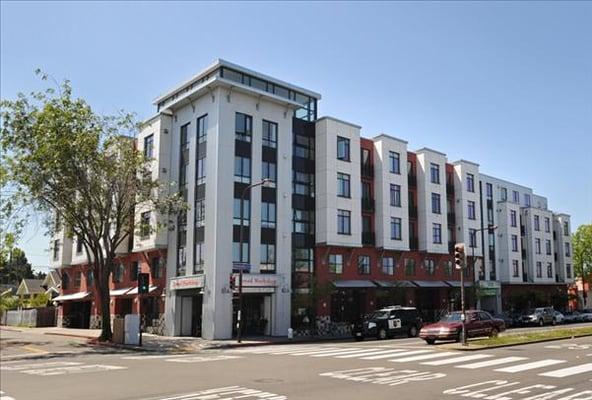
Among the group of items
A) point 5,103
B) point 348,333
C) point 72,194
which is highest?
point 5,103

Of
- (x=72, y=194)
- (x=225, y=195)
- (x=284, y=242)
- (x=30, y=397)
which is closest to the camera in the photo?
(x=30, y=397)

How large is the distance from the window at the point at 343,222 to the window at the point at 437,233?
37.5ft

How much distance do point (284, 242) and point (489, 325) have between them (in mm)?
16342

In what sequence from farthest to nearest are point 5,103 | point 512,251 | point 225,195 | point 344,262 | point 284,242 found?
point 512,251 < point 344,262 < point 284,242 < point 225,195 < point 5,103

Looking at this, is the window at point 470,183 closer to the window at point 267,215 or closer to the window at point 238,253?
the window at point 267,215

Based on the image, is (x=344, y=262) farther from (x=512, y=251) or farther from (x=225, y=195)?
(x=512, y=251)

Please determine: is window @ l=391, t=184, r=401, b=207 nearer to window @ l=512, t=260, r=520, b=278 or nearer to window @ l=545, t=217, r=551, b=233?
window @ l=512, t=260, r=520, b=278

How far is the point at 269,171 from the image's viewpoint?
41.7 metres

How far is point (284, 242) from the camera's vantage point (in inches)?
1629

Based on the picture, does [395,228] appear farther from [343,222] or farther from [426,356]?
[426,356]

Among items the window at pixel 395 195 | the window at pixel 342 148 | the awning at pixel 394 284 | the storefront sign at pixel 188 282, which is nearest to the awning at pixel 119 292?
the storefront sign at pixel 188 282

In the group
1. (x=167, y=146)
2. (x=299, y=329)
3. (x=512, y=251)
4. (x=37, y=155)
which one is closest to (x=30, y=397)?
(x=37, y=155)

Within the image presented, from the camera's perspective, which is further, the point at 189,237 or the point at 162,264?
the point at 162,264

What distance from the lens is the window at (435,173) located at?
176 ft
